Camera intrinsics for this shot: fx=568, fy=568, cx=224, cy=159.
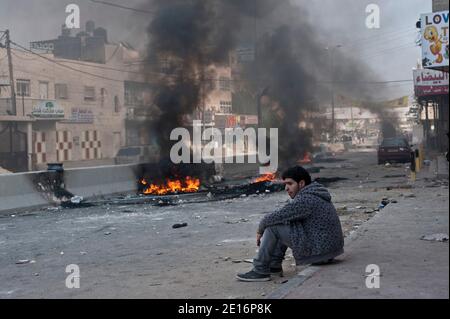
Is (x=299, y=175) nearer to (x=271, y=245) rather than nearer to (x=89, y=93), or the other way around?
(x=271, y=245)

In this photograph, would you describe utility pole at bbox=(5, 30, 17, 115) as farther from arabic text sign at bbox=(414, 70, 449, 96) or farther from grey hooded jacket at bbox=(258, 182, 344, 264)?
grey hooded jacket at bbox=(258, 182, 344, 264)

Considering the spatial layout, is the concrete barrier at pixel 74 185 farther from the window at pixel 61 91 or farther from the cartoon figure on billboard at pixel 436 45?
the window at pixel 61 91

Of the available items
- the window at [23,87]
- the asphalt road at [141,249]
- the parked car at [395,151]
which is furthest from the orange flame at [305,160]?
the window at [23,87]

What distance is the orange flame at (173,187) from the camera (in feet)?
51.1

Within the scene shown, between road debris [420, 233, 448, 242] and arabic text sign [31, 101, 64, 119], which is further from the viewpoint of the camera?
arabic text sign [31, 101, 64, 119]

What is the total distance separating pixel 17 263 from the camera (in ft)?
22.4

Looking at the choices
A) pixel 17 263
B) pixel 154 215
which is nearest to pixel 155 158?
pixel 154 215

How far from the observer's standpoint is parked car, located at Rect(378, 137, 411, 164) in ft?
85.3

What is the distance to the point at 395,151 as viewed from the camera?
1032 inches

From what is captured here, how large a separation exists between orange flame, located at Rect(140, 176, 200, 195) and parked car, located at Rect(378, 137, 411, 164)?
12.7 m

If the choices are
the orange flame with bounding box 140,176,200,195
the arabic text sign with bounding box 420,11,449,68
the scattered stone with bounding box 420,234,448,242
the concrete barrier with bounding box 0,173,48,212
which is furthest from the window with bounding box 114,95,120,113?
the scattered stone with bounding box 420,234,448,242

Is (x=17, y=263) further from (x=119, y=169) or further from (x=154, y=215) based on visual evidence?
(x=119, y=169)

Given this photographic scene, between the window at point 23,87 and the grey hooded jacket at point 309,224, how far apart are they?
3307 centimetres

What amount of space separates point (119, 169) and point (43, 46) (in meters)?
28.1
